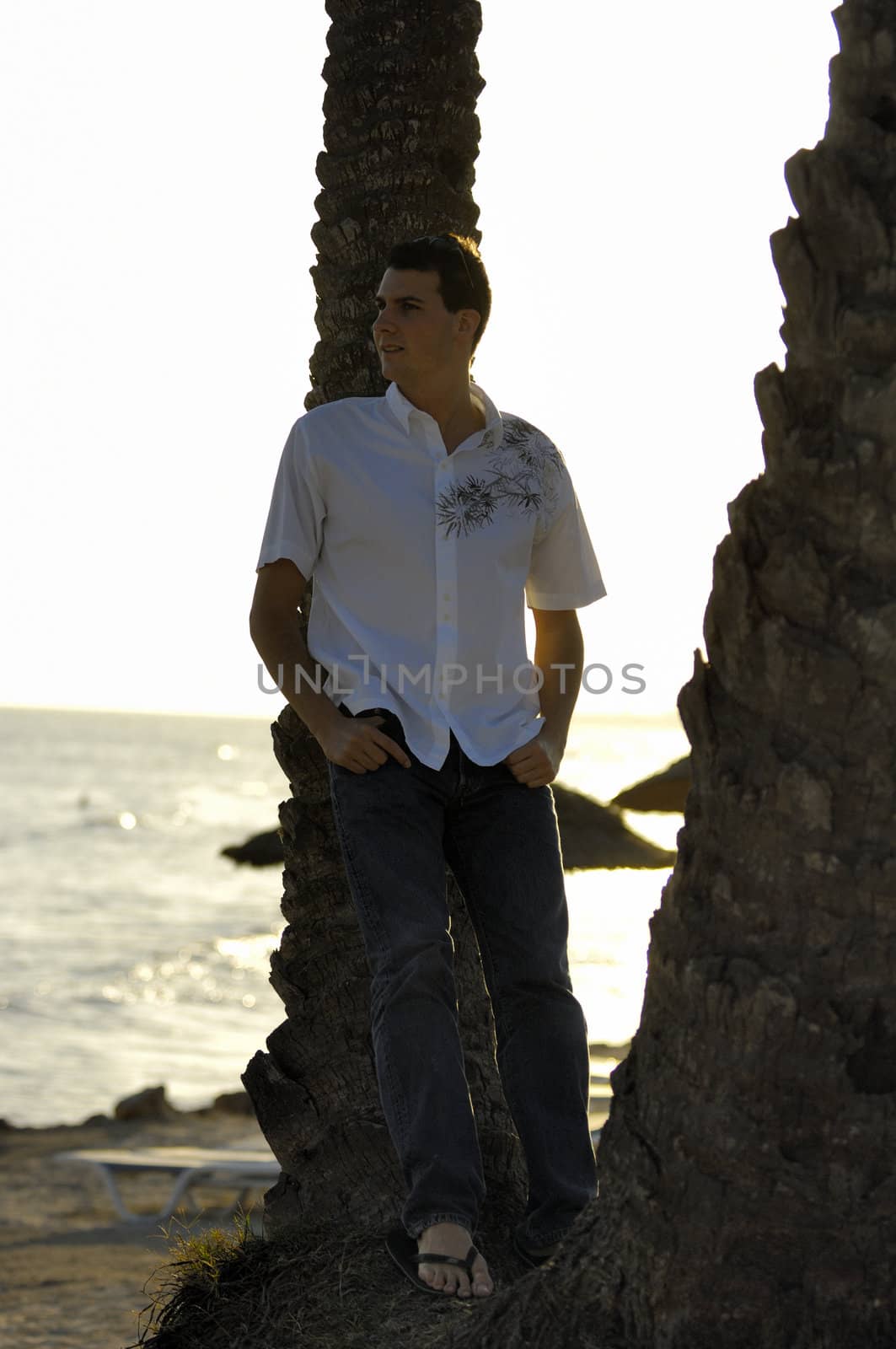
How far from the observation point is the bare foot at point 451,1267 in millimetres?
3135

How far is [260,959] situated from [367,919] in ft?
91.1

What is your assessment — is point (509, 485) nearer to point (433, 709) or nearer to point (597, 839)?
point (433, 709)

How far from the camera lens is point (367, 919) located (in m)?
3.34

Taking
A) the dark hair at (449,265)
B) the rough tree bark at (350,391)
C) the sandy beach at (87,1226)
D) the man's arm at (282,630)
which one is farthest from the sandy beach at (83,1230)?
the dark hair at (449,265)

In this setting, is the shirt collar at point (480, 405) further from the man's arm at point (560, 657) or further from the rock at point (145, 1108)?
the rock at point (145, 1108)

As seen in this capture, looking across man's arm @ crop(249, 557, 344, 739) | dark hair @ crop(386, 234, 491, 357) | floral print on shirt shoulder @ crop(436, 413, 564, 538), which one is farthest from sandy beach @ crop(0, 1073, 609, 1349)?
dark hair @ crop(386, 234, 491, 357)

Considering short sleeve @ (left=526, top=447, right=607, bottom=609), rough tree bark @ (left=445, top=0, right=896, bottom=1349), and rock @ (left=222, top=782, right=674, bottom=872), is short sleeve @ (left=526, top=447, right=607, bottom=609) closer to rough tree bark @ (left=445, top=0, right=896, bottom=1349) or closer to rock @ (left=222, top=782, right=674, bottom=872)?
rough tree bark @ (left=445, top=0, right=896, bottom=1349)

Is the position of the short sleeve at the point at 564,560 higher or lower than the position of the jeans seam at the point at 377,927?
higher

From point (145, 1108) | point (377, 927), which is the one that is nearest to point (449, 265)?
point (377, 927)

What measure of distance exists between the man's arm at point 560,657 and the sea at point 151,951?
154 centimetres

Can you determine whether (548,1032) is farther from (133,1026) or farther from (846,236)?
(133,1026)

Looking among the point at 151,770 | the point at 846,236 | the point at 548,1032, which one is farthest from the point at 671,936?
the point at 151,770

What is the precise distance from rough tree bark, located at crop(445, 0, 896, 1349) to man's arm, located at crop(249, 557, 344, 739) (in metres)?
1.12

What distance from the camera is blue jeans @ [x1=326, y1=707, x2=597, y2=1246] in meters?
3.21
